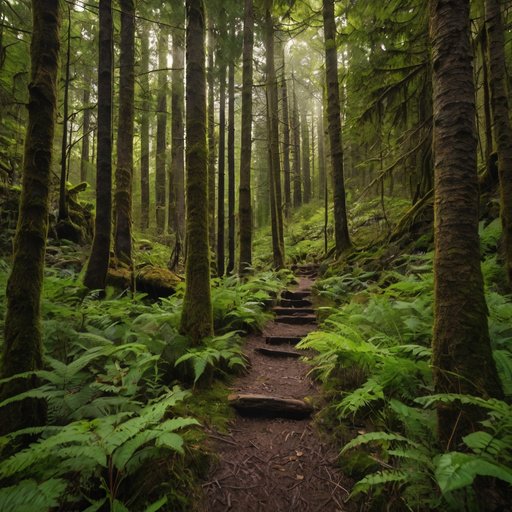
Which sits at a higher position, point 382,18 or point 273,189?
point 382,18

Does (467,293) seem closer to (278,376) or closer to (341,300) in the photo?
(278,376)

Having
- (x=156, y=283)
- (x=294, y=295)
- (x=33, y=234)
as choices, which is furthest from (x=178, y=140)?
(x=33, y=234)

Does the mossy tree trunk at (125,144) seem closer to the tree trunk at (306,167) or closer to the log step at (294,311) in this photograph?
the log step at (294,311)

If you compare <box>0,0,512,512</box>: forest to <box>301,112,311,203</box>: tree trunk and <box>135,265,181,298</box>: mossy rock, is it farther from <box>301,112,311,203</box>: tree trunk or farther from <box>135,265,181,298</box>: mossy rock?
<box>301,112,311,203</box>: tree trunk

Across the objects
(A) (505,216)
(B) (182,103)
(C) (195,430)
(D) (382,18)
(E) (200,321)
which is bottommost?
(C) (195,430)

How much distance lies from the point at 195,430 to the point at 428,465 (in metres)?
2.07

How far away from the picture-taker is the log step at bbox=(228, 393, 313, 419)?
12.4 feet

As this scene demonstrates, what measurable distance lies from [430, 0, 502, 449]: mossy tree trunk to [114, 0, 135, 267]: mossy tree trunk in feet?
25.5

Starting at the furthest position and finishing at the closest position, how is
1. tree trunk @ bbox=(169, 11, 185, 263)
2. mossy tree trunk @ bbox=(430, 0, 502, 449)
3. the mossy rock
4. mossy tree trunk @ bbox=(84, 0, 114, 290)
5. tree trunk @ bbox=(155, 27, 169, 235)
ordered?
tree trunk @ bbox=(155, 27, 169, 235) → tree trunk @ bbox=(169, 11, 185, 263) → the mossy rock → mossy tree trunk @ bbox=(84, 0, 114, 290) → mossy tree trunk @ bbox=(430, 0, 502, 449)

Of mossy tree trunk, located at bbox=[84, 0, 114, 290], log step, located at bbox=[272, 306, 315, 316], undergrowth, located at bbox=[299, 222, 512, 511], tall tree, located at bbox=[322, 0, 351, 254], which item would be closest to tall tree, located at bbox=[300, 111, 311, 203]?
tall tree, located at bbox=[322, 0, 351, 254]

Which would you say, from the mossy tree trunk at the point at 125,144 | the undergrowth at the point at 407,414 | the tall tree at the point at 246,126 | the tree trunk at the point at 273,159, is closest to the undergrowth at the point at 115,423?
the undergrowth at the point at 407,414

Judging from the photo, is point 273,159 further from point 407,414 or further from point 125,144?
point 407,414

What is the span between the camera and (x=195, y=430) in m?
3.13

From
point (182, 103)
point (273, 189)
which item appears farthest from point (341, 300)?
point (182, 103)
